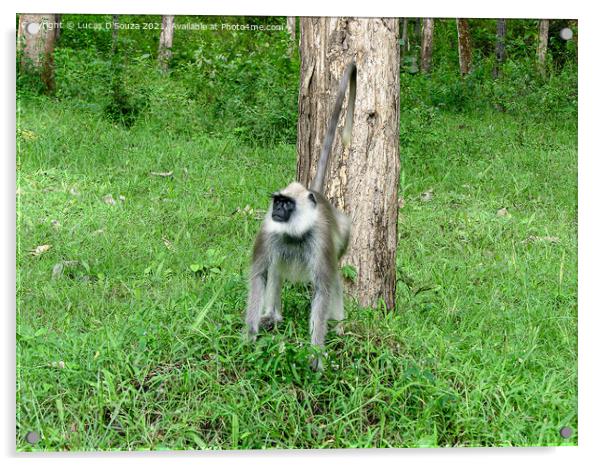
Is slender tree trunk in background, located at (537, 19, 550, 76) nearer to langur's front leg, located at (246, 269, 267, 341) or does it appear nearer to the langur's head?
the langur's head

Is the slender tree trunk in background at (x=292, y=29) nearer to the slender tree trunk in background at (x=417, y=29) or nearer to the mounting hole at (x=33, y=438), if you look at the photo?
the slender tree trunk in background at (x=417, y=29)

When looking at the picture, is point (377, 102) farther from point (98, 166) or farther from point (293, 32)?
point (98, 166)

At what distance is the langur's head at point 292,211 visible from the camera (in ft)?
12.0

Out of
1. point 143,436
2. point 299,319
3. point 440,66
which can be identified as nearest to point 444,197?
point 440,66

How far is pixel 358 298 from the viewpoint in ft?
14.7

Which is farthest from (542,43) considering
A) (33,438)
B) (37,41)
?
(33,438)

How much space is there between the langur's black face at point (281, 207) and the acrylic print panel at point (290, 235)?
37 millimetres

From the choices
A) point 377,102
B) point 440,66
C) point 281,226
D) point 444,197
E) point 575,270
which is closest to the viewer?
point 281,226

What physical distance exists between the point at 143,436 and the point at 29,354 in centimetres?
61

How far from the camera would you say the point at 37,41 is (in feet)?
13.9

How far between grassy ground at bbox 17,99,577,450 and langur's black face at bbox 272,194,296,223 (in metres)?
0.54

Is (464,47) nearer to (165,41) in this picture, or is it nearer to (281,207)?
(165,41)

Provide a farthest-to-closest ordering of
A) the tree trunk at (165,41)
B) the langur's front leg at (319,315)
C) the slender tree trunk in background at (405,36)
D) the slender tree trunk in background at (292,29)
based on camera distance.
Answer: the slender tree trunk in background at (405,36) → the slender tree trunk in background at (292,29) → the tree trunk at (165,41) → the langur's front leg at (319,315)

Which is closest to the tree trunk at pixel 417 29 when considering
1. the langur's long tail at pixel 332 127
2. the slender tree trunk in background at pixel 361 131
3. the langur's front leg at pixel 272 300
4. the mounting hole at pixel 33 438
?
the slender tree trunk in background at pixel 361 131
